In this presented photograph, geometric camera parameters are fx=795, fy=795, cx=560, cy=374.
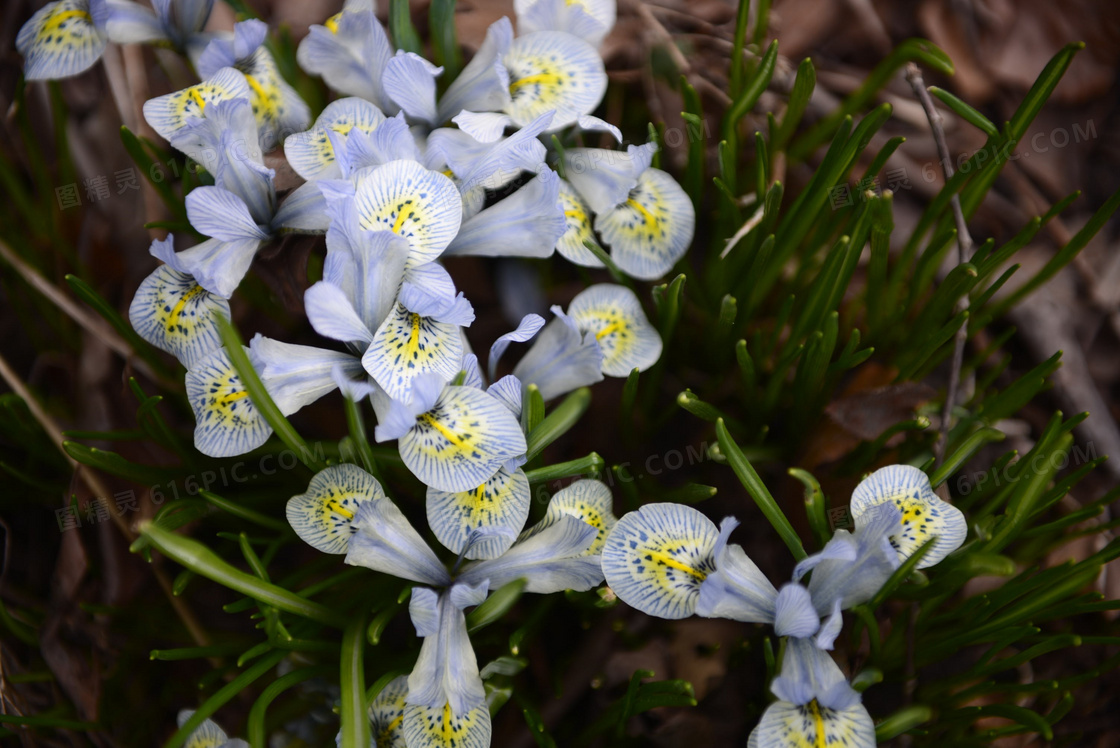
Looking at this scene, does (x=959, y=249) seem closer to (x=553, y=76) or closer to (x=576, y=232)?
(x=576, y=232)

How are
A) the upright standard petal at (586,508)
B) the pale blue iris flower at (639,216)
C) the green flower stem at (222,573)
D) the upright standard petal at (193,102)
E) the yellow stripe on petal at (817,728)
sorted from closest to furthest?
the green flower stem at (222,573), the yellow stripe on petal at (817,728), the upright standard petal at (586,508), the upright standard petal at (193,102), the pale blue iris flower at (639,216)

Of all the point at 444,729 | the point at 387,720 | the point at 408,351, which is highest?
the point at 408,351

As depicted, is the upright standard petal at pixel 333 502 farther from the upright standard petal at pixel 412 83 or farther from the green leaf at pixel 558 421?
A: the upright standard petal at pixel 412 83

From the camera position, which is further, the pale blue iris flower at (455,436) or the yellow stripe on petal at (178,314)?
the yellow stripe on petal at (178,314)

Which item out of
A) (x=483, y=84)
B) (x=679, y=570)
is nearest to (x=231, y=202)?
(x=483, y=84)

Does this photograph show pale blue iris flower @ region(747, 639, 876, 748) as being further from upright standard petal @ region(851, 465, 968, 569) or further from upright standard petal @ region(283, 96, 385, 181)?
upright standard petal @ region(283, 96, 385, 181)

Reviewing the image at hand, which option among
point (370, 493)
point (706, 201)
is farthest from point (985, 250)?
point (370, 493)

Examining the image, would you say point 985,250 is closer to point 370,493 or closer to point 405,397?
point 405,397

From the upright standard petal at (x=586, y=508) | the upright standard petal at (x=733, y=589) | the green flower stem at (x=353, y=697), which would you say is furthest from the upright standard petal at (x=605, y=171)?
the green flower stem at (x=353, y=697)
